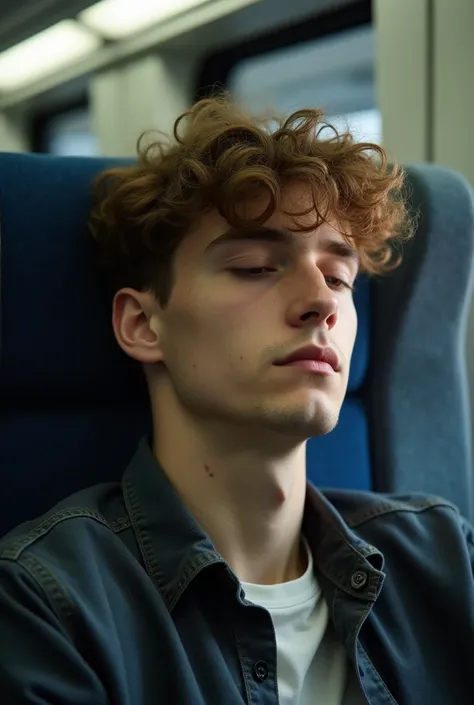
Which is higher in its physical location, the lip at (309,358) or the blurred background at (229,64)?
the blurred background at (229,64)

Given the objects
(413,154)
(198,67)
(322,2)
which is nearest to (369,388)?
(413,154)

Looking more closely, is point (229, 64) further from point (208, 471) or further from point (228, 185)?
point (208, 471)

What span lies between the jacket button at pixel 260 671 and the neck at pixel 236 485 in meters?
0.16

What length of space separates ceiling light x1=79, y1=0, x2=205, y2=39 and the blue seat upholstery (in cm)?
250

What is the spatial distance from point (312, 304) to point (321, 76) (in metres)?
4.85

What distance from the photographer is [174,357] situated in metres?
1.24

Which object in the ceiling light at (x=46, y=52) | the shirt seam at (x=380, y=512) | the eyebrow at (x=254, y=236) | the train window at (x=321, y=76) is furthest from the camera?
the ceiling light at (x=46, y=52)

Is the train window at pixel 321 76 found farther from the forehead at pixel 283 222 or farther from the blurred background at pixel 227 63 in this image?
the forehead at pixel 283 222

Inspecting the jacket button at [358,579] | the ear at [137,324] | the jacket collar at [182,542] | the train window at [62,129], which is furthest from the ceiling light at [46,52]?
the jacket button at [358,579]

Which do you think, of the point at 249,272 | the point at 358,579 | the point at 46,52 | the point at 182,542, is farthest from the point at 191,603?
the point at 46,52

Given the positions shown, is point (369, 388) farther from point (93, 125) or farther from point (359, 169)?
A: point (93, 125)

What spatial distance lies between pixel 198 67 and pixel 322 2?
0.98 meters

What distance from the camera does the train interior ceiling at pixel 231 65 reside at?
227 centimetres

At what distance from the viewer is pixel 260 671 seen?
1101 millimetres
